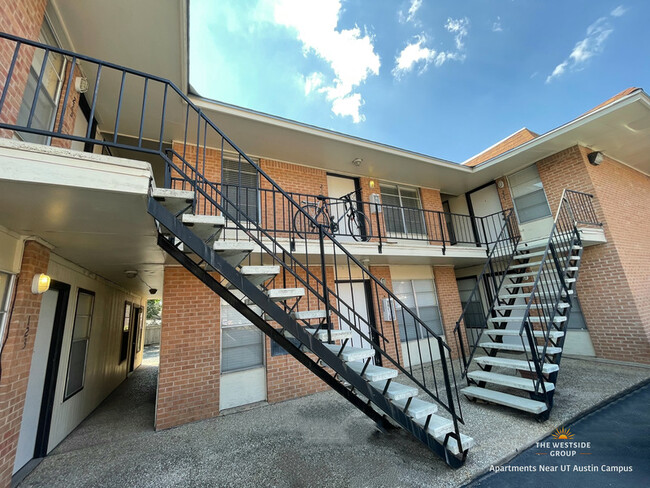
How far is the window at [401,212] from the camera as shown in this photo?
7.38 m

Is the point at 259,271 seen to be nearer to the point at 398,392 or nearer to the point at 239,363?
the point at 398,392

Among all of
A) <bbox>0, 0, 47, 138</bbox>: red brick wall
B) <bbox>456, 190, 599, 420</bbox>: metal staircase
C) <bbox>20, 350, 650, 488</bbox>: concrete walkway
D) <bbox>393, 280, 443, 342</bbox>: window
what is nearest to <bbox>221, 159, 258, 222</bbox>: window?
<bbox>0, 0, 47, 138</bbox>: red brick wall

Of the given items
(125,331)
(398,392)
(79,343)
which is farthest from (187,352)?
(125,331)

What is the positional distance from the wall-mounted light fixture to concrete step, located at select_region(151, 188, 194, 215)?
28.7ft

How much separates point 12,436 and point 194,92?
5008 mm

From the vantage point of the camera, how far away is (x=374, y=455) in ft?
9.65

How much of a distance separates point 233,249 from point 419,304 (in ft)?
19.3

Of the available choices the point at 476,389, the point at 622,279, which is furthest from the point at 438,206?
the point at 476,389

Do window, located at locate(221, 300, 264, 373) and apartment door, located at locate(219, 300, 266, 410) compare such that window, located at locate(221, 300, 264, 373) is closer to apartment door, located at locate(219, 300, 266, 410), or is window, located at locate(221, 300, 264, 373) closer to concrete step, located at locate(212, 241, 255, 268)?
apartment door, located at locate(219, 300, 266, 410)

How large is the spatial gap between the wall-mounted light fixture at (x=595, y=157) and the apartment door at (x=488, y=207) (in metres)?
2.06

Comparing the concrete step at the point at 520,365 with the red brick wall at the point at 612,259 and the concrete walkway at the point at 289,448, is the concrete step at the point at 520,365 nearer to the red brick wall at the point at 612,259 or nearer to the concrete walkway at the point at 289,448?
the concrete walkway at the point at 289,448

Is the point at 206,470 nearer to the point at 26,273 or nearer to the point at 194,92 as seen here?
the point at 26,273

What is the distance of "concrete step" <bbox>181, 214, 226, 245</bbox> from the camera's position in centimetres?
227

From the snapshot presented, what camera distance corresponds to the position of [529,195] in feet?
23.5
